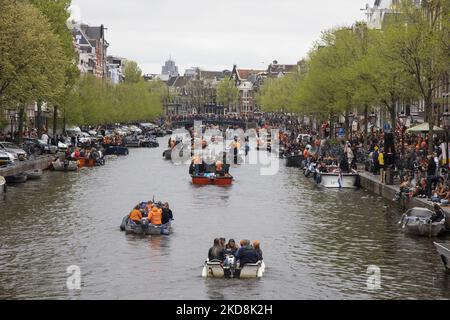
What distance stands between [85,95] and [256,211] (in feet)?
252

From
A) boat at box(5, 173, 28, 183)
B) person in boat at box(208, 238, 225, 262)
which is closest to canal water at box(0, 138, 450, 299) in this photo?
boat at box(5, 173, 28, 183)

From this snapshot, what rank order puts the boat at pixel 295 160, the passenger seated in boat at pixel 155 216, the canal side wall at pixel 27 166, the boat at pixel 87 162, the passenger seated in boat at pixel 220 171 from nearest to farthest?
1. the passenger seated in boat at pixel 155 216
2. the canal side wall at pixel 27 166
3. the passenger seated in boat at pixel 220 171
4. the boat at pixel 87 162
5. the boat at pixel 295 160

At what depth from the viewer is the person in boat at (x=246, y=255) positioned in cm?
3466

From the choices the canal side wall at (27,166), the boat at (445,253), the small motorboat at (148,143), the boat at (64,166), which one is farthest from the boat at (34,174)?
the small motorboat at (148,143)

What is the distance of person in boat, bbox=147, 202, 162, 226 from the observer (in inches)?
1772

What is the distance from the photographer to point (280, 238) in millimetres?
44562

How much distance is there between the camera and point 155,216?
45.0 meters

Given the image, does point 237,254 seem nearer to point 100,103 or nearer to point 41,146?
point 41,146

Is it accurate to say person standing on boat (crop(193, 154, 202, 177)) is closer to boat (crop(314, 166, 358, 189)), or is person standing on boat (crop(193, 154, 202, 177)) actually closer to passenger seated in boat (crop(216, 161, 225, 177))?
passenger seated in boat (crop(216, 161, 225, 177))

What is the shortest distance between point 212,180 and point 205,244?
28.1 m

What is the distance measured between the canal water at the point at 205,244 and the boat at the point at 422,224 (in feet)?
2.10

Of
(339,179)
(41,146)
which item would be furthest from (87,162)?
(339,179)

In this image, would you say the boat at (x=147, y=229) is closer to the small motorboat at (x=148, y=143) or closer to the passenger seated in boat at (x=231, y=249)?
the passenger seated in boat at (x=231, y=249)

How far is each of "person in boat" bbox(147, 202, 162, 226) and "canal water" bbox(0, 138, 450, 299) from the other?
44.6 inches
